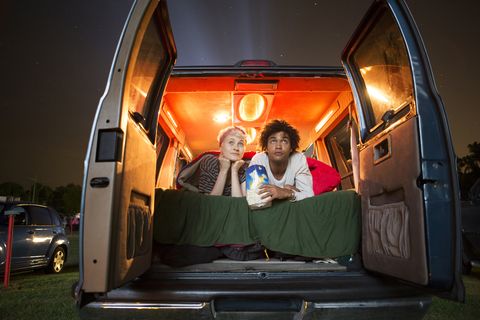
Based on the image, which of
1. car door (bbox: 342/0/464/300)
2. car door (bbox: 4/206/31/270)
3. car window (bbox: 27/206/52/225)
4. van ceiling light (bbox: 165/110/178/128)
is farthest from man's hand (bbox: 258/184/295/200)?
car window (bbox: 27/206/52/225)

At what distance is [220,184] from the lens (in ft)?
12.1

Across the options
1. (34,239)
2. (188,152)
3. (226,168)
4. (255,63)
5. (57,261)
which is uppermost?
(255,63)

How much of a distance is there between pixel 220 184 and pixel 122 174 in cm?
184

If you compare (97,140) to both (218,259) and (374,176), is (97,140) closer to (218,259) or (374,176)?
(218,259)

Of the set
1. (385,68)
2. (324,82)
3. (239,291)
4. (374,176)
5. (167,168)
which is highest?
(324,82)

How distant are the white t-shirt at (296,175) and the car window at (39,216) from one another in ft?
23.0

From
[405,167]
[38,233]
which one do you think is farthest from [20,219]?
[405,167]

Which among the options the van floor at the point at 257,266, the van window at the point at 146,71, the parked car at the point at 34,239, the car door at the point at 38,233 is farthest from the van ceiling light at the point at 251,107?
the car door at the point at 38,233

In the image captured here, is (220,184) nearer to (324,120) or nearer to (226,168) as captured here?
(226,168)

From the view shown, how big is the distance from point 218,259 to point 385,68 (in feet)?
6.11

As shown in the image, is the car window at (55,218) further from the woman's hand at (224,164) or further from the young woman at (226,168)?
the woman's hand at (224,164)

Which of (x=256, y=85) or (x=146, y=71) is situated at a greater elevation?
(x=256, y=85)

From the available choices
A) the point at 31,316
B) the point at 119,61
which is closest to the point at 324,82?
the point at 119,61

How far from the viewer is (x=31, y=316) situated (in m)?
4.26
